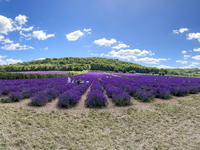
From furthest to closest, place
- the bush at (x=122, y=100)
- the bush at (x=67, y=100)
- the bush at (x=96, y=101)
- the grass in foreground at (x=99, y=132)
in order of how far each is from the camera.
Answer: the bush at (x=122, y=100) → the bush at (x=96, y=101) → the bush at (x=67, y=100) → the grass in foreground at (x=99, y=132)

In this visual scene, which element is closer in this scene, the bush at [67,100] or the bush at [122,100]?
the bush at [67,100]

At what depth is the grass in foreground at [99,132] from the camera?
140 inches

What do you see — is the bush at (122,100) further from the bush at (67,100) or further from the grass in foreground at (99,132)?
the bush at (67,100)

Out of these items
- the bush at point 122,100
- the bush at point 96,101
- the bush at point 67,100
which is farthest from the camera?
the bush at point 122,100

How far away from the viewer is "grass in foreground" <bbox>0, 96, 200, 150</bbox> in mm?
3547

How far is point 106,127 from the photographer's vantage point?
4699 millimetres

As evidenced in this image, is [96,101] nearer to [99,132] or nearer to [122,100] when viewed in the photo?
[122,100]

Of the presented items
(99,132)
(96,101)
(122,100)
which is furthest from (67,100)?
(122,100)

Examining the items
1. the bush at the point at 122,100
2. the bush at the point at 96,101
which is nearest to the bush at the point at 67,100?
the bush at the point at 96,101

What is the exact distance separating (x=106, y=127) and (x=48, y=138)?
2.25m

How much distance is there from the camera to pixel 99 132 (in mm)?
4258

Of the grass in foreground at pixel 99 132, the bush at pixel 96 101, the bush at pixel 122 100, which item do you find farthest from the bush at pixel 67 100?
the bush at pixel 122 100

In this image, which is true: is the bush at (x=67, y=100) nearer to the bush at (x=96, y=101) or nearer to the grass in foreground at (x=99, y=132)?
the bush at (x=96, y=101)

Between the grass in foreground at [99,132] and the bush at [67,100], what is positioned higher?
the bush at [67,100]
